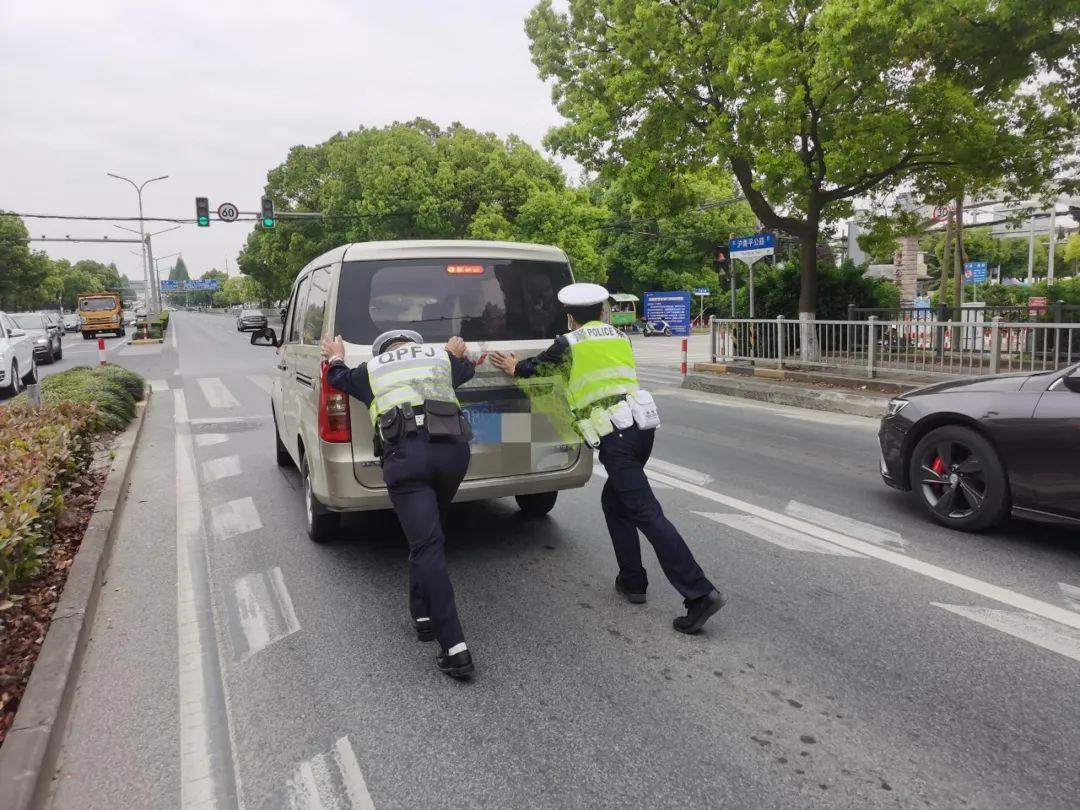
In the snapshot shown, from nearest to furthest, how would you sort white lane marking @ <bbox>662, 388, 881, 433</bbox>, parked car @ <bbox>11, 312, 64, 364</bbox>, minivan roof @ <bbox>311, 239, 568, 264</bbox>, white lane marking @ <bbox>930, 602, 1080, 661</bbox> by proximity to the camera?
white lane marking @ <bbox>930, 602, 1080, 661</bbox>
minivan roof @ <bbox>311, 239, 568, 264</bbox>
white lane marking @ <bbox>662, 388, 881, 433</bbox>
parked car @ <bbox>11, 312, 64, 364</bbox>

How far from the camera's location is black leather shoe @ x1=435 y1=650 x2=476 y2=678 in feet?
11.3

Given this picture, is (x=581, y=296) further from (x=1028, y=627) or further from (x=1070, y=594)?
(x=1070, y=594)

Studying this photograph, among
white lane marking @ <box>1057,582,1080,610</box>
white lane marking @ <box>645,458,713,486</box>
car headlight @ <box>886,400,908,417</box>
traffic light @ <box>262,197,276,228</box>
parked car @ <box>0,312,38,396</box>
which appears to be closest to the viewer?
white lane marking @ <box>1057,582,1080,610</box>

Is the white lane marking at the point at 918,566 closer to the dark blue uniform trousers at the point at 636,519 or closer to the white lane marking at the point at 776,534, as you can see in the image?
the white lane marking at the point at 776,534

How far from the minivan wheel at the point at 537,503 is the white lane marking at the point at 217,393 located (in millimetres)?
8708

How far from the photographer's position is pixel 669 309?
4281 centimetres

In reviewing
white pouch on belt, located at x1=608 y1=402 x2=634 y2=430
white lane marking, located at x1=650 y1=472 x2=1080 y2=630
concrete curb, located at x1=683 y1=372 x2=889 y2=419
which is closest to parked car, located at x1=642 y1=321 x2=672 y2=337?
concrete curb, located at x1=683 y1=372 x2=889 y2=419

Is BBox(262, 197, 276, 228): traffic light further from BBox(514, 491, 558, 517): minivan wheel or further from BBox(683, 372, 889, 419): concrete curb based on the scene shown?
BBox(514, 491, 558, 517): minivan wheel

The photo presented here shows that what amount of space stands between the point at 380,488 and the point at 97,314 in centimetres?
4520

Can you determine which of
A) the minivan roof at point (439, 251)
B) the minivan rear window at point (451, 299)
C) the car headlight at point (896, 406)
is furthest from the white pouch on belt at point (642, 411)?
the car headlight at point (896, 406)

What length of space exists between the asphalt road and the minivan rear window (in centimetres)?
151

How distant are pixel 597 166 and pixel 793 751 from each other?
694 inches

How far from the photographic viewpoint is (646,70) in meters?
16.0

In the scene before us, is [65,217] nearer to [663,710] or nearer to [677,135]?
[677,135]
